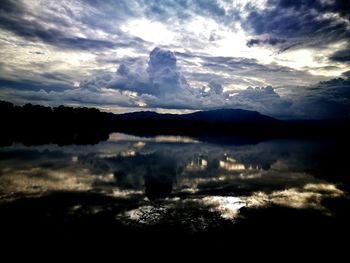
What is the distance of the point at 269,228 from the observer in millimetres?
24672

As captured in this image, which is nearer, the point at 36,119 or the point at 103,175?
the point at 103,175

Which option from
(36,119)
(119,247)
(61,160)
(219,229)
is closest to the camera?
(119,247)

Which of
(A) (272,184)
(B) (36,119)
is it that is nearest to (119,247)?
(A) (272,184)

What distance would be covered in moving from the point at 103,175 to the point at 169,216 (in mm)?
22982

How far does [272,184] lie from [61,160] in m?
43.6

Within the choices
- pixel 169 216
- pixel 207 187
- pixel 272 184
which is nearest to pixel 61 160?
pixel 207 187

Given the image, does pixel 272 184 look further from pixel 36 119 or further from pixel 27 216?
pixel 36 119

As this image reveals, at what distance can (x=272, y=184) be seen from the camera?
4541 cm

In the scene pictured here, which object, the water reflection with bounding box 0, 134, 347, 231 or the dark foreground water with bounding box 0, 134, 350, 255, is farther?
the water reflection with bounding box 0, 134, 347, 231

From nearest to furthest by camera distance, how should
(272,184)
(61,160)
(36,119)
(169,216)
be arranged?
1. (169,216)
2. (272,184)
3. (61,160)
4. (36,119)

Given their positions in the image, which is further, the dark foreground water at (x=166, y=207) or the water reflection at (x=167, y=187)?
the water reflection at (x=167, y=187)

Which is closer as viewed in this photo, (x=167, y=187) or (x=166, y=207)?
(x=166, y=207)

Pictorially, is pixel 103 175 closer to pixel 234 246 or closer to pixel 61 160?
pixel 61 160

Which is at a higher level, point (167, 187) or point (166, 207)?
point (166, 207)
